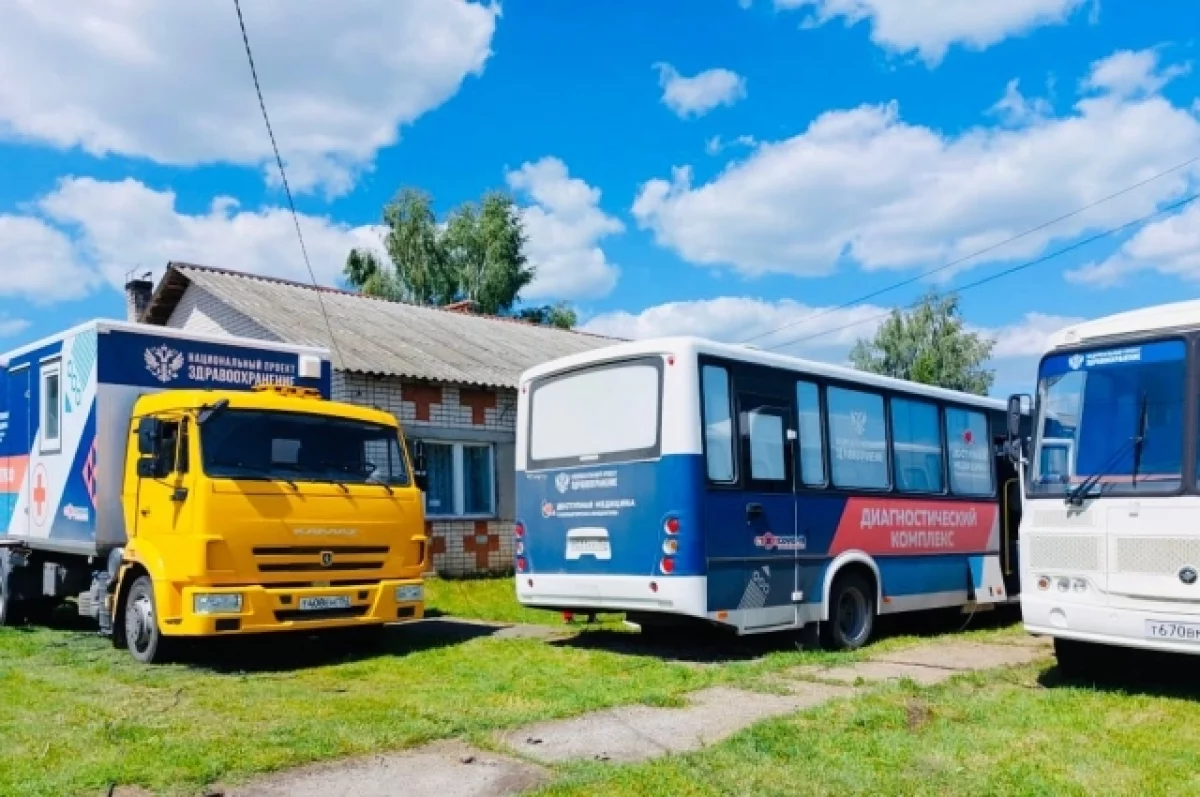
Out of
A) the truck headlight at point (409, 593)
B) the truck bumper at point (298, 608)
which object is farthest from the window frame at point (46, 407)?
the truck headlight at point (409, 593)

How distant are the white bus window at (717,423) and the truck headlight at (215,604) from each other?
4.22 metres

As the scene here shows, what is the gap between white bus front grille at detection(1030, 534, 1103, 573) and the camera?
788 centimetres

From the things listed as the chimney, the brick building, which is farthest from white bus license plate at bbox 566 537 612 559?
the chimney

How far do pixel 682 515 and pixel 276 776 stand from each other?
13.8 feet

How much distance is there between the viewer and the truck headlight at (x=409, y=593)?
1053 cm

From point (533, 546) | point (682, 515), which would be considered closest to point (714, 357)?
point (682, 515)

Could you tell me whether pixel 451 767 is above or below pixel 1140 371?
below

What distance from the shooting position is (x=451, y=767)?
6117 millimetres

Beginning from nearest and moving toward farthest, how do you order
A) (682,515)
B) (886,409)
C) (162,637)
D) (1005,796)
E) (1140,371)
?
(1005,796), (1140,371), (682,515), (162,637), (886,409)

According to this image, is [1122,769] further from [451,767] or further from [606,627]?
[606,627]

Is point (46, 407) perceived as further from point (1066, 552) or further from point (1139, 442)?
point (1139, 442)

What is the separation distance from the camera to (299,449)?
10.3 m

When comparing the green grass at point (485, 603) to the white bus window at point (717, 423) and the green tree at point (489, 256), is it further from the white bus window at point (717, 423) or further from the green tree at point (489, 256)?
the green tree at point (489, 256)

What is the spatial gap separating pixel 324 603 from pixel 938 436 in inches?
271
